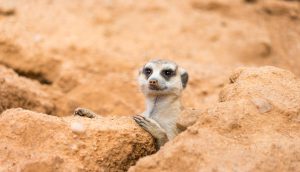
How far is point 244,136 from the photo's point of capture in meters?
3.52

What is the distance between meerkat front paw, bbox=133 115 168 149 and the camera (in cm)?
411

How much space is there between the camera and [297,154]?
3.34 meters

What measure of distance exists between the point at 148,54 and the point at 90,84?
2.77ft

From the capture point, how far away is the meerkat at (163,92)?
4.53 metres

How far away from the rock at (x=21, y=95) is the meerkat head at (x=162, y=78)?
1.22 metres

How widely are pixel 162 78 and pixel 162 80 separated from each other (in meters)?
0.02

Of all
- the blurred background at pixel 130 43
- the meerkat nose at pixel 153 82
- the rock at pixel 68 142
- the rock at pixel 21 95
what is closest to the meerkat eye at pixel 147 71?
the meerkat nose at pixel 153 82

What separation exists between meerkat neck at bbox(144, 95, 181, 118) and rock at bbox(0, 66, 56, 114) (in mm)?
1312

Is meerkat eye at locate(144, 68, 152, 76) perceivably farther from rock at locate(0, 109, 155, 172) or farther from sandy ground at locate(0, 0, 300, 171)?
rock at locate(0, 109, 155, 172)

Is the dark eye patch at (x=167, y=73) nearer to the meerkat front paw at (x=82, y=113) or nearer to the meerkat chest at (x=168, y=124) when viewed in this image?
the meerkat chest at (x=168, y=124)

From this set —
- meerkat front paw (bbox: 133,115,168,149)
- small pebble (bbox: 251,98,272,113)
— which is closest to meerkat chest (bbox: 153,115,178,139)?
meerkat front paw (bbox: 133,115,168,149)

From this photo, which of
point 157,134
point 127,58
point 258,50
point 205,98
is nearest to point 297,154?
point 157,134

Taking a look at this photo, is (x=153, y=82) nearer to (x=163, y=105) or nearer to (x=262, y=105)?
(x=163, y=105)

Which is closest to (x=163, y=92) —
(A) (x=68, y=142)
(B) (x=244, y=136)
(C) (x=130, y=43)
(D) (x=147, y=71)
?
(D) (x=147, y=71)
